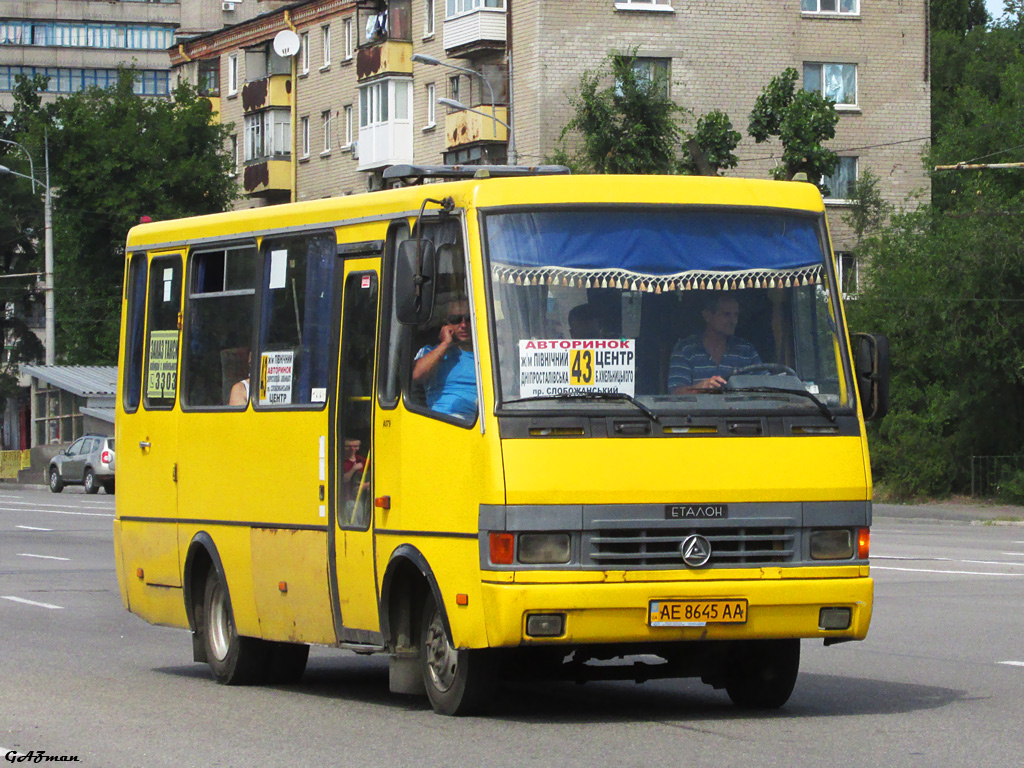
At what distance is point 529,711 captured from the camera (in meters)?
10.0

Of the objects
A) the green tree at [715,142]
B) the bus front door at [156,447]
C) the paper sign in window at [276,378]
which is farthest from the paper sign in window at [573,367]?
the green tree at [715,142]

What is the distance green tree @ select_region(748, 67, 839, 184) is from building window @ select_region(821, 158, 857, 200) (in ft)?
10.8

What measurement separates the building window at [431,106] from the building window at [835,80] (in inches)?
444

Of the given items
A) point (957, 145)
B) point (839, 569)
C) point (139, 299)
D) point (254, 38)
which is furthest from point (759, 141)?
point (839, 569)

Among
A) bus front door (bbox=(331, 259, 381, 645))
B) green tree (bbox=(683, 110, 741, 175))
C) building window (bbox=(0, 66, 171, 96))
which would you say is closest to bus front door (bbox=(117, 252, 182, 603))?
bus front door (bbox=(331, 259, 381, 645))

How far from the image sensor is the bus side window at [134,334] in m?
13.1

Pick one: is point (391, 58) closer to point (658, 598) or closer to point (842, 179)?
point (842, 179)

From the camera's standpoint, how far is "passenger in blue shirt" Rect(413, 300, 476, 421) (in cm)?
935

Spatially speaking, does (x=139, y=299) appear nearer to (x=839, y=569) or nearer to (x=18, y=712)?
(x=18, y=712)

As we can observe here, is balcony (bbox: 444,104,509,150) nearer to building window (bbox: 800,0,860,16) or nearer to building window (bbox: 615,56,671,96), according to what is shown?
building window (bbox: 615,56,671,96)

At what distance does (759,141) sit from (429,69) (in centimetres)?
1258

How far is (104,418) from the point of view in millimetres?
60188

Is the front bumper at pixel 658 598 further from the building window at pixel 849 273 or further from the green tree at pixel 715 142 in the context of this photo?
the green tree at pixel 715 142

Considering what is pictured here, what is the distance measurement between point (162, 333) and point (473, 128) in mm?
43317
